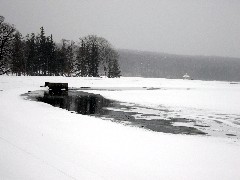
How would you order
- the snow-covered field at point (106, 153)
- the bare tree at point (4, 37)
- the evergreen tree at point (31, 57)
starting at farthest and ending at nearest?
the evergreen tree at point (31, 57), the bare tree at point (4, 37), the snow-covered field at point (106, 153)

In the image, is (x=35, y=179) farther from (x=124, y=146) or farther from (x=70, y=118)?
(x=70, y=118)

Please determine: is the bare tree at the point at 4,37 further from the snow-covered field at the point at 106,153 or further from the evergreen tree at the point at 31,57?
the snow-covered field at the point at 106,153

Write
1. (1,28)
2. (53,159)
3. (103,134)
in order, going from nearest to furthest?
(53,159)
(103,134)
(1,28)

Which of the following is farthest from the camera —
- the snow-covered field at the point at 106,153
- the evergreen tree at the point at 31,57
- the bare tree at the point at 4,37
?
the evergreen tree at the point at 31,57

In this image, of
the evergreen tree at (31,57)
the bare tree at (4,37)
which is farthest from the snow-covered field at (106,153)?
the evergreen tree at (31,57)

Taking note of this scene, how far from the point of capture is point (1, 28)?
200 feet

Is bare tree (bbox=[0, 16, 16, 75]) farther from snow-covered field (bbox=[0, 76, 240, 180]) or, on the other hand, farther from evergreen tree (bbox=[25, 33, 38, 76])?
snow-covered field (bbox=[0, 76, 240, 180])

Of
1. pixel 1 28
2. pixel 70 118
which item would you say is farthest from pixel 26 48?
pixel 70 118

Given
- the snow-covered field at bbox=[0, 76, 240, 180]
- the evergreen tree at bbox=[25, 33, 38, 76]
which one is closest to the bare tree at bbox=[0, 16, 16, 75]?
the evergreen tree at bbox=[25, 33, 38, 76]

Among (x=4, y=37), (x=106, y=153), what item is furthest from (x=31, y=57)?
(x=106, y=153)

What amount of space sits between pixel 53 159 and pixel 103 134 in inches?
112

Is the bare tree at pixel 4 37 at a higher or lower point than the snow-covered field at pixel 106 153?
higher

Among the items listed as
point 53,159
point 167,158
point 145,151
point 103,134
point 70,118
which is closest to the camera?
point 53,159

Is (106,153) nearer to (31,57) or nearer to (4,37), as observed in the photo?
(4,37)
